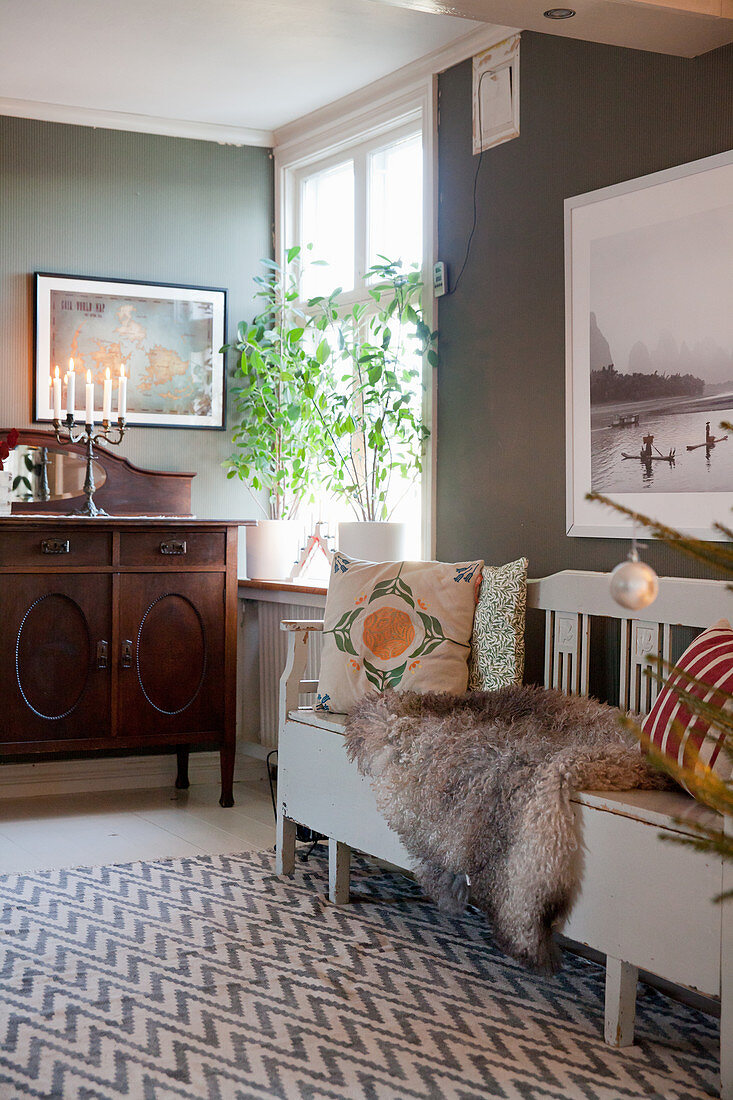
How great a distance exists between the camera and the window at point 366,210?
3660mm

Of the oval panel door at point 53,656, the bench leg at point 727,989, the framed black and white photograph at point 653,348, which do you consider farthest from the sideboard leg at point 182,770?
the bench leg at point 727,989

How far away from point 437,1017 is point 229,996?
0.41 metres

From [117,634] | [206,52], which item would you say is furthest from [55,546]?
[206,52]

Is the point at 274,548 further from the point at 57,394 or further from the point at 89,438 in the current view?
the point at 57,394

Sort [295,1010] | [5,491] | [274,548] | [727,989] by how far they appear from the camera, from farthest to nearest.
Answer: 1. [274,548]
2. [5,491]
3. [295,1010]
4. [727,989]

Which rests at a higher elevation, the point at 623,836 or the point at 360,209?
the point at 360,209

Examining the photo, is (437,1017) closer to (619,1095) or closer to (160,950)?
(619,1095)

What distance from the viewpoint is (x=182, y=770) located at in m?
4.15

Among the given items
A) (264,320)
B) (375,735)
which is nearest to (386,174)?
Result: (264,320)

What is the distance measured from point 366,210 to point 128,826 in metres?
2.34

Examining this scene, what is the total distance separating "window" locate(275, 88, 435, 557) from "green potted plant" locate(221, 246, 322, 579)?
13 cm

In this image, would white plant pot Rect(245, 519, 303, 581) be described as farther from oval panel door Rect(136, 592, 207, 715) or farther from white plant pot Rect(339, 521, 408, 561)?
white plant pot Rect(339, 521, 408, 561)

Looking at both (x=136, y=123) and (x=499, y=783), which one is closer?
(x=499, y=783)

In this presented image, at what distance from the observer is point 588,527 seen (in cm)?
291
